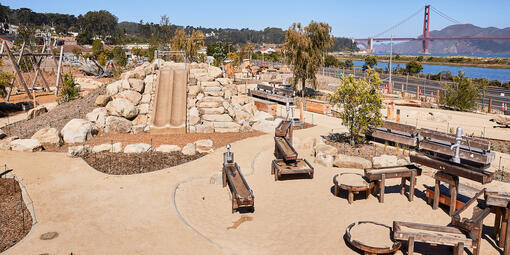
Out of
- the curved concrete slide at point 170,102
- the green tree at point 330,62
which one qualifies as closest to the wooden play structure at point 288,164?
the curved concrete slide at point 170,102

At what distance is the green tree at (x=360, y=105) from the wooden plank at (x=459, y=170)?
19.1ft

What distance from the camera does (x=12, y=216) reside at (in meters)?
A: 11.5

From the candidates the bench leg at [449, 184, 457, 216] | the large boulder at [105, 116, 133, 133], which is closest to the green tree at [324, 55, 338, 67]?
the large boulder at [105, 116, 133, 133]

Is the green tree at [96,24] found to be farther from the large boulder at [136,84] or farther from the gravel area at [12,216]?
the gravel area at [12,216]

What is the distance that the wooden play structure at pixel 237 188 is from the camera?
1153 cm

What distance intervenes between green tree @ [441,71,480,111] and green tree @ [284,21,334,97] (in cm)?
1151

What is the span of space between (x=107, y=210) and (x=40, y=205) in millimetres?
2348

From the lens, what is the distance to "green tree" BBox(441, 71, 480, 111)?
29516 millimetres

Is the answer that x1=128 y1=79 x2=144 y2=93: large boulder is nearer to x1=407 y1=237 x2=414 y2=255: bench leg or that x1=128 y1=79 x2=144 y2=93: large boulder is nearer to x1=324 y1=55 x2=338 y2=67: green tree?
x1=407 y1=237 x2=414 y2=255: bench leg

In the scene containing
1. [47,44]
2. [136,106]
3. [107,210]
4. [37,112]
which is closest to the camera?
[107,210]

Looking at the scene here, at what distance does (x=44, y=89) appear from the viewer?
4119 centimetres

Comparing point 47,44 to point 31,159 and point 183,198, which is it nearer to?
point 31,159

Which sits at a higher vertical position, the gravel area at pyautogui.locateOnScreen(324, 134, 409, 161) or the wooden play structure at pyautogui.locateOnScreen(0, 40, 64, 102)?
the wooden play structure at pyautogui.locateOnScreen(0, 40, 64, 102)

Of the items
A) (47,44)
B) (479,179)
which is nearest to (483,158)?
(479,179)
